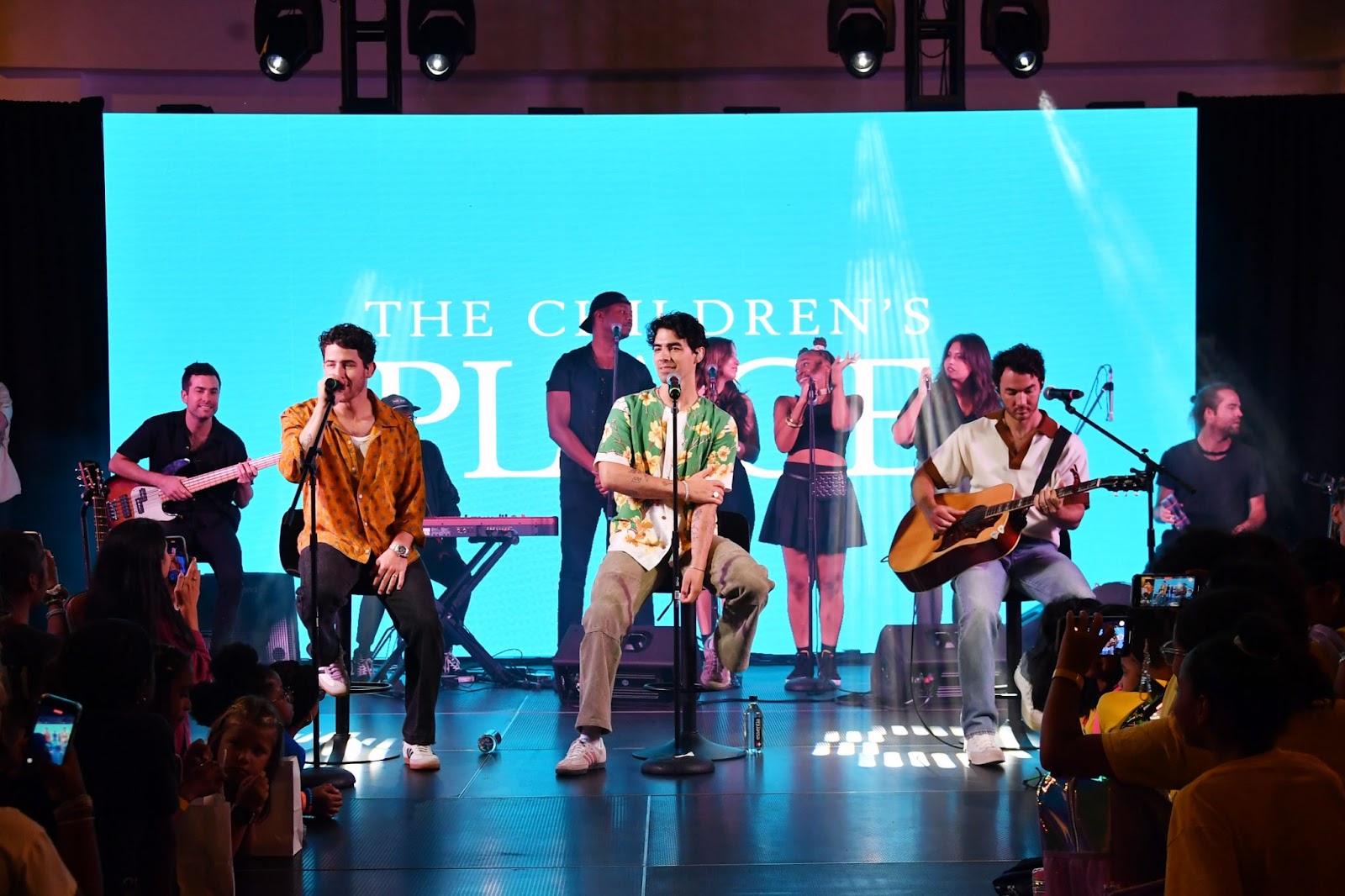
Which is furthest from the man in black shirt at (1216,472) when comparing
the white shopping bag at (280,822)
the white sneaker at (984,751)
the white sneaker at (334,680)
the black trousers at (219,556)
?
the white shopping bag at (280,822)

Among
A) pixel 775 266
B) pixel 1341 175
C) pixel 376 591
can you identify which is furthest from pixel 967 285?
pixel 376 591

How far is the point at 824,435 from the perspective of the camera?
23.7 feet

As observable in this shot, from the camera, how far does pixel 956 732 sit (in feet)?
19.5

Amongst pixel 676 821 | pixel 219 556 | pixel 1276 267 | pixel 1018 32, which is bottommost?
pixel 676 821

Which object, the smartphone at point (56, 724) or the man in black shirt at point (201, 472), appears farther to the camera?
the man in black shirt at point (201, 472)

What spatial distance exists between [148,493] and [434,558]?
1354mm

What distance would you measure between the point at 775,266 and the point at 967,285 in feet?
3.12

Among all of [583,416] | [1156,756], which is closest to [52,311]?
[583,416]

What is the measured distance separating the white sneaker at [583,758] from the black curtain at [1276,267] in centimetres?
392

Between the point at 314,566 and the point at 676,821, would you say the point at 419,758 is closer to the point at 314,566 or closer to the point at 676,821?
the point at 314,566

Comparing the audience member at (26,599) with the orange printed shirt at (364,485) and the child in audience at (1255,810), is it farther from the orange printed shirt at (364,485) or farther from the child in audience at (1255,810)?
the child in audience at (1255,810)

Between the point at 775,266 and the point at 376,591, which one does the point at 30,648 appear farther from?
the point at 775,266

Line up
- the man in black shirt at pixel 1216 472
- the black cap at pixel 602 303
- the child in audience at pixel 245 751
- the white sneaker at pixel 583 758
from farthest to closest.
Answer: the black cap at pixel 602 303 → the man in black shirt at pixel 1216 472 → the white sneaker at pixel 583 758 → the child in audience at pixel 245 751

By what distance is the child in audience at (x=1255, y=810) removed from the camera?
6.36ft
